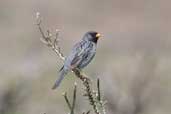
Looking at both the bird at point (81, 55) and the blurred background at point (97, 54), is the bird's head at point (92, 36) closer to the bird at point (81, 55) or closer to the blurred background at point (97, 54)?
the bird at point (81, 55)

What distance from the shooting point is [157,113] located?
55.4 feet

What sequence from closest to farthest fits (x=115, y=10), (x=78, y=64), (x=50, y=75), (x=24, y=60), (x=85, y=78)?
1. (x=85, y=78)
2. (x=78, y=64)
3. (x=50, y=75)
4. (x=24, y=60)
5. (x=115, y=10)

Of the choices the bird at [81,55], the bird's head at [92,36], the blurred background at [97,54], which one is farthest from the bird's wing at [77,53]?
the blurred background at [97,54]

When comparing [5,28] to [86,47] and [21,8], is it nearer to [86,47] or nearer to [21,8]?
[21,8]

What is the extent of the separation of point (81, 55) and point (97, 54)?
14323 mm

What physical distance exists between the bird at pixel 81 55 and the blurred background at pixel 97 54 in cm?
160

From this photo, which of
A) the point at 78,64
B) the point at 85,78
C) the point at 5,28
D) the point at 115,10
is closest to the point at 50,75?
the point at 5,28

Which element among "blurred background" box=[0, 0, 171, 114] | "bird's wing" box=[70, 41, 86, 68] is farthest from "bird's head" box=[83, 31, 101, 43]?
"blurred background" box=[0, 0, 171, 114]

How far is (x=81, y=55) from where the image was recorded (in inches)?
357

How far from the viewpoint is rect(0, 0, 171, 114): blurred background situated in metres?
13.2

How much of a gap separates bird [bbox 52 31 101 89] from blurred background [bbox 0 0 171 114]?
5.23 feet

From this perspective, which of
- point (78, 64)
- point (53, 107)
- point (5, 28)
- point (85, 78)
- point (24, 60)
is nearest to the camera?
point (85, 78)

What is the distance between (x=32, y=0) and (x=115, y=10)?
2511mm

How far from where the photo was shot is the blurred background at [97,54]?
13.2 m
